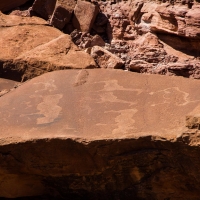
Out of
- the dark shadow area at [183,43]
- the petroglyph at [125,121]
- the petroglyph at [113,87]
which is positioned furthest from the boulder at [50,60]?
the petroglyph at [125,121]

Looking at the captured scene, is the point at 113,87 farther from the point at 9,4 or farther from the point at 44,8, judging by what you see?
the point at 9,4

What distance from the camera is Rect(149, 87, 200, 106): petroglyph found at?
7.00ft

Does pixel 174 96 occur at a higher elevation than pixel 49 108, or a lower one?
higher

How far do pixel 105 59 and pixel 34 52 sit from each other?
38 cm

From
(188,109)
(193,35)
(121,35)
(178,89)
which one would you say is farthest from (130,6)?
(188,109)

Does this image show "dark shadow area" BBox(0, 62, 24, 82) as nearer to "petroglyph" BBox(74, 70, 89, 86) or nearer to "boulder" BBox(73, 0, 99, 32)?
"petroglyph" BBox(74, 70, 89, 86)

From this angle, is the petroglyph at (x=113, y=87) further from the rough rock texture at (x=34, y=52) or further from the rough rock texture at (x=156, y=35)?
the rough rock texture at (x=156, y=35)

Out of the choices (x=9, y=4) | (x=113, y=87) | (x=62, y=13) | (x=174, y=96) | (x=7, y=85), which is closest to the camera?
(x=174, y=96)

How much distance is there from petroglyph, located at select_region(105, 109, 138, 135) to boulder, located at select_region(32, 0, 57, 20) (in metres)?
1.27

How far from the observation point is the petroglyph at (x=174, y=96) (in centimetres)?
213

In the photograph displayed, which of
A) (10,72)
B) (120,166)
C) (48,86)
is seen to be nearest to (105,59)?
(10,72)

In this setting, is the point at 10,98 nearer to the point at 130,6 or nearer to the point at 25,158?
the point at 25,158

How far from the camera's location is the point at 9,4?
3.36 meters

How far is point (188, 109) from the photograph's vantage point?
206 centimetres
